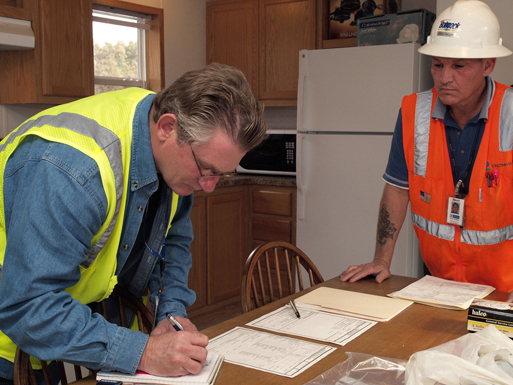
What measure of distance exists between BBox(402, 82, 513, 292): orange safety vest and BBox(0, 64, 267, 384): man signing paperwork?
0.92 metres

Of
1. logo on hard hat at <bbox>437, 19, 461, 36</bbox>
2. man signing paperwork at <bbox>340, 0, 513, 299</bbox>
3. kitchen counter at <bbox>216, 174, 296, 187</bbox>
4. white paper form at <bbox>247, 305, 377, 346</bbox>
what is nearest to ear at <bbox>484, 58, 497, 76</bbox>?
man signing paperwork at <bbox>340, 0, 513, 299</bbox>

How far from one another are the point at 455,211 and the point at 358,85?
1811mm

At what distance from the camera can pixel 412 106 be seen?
197cm

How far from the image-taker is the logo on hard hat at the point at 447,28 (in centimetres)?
182

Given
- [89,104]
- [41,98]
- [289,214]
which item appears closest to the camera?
[89,104]

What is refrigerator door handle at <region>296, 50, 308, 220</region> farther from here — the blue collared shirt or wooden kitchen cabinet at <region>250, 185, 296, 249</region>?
the blue collared shirt

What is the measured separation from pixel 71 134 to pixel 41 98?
2.50 metres

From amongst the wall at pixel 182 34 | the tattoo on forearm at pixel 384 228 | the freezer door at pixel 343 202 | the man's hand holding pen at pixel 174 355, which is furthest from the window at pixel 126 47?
the man's hand holding pen at pixel 174 355

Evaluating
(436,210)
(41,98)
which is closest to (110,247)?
(436,210)

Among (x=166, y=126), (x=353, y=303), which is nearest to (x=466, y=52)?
(x=353, y=303)

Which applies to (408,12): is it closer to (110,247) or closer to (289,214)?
(289,214)

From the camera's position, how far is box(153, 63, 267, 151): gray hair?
3.57 ft

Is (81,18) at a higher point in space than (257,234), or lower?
higher

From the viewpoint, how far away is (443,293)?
1.58 meters
